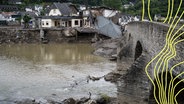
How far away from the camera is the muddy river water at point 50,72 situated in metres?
18.3

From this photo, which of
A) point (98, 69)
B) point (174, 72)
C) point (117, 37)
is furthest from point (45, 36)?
point (174, 72)

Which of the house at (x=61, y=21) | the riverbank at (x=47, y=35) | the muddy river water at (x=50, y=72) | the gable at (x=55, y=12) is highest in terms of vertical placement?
the gable at (x=55, y=12)

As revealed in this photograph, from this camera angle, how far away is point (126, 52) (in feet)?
83.4

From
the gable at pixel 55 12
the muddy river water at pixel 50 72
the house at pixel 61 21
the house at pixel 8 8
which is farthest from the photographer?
the house at pixel 8 8

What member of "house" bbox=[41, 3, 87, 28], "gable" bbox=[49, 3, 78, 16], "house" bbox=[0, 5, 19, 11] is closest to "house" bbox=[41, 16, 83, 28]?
"house" bbox=[41, 3, 87, 28]

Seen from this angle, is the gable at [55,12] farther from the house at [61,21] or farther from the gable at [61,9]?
the house at [61,21]

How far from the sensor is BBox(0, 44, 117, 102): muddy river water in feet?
60.0

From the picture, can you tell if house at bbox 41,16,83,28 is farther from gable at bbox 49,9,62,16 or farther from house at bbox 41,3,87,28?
gable at bbox 49,9,62,16

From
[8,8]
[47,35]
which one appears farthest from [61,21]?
[8,8]

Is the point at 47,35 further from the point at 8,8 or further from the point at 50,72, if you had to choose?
the point at 8,8

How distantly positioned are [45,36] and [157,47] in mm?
31964

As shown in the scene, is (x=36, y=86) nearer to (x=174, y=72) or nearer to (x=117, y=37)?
(x=174, y=72)

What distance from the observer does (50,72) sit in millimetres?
24000

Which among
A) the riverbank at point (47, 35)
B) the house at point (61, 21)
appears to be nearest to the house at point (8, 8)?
the house at point (61, 21)
